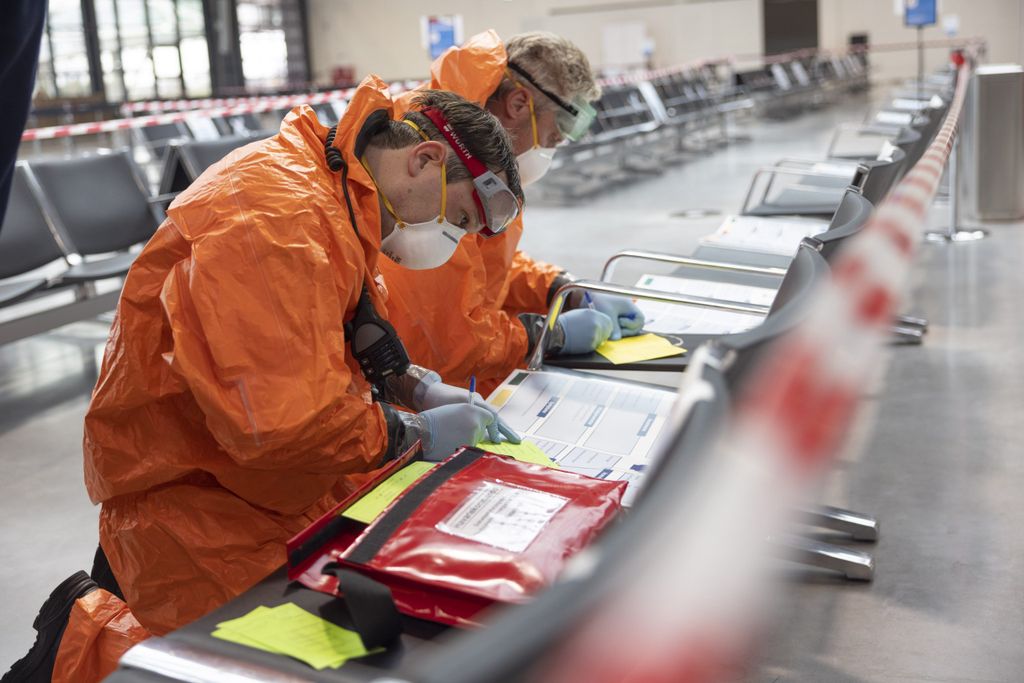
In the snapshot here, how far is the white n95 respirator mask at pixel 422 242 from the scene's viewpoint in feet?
5.54

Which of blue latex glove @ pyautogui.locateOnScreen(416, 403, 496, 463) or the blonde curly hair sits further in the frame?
the blonde curly hair

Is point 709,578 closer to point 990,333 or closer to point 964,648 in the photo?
point 964,648

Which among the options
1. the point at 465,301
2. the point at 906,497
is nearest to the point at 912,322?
the point at 906,497

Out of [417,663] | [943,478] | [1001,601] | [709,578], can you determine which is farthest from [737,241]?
[709,578]

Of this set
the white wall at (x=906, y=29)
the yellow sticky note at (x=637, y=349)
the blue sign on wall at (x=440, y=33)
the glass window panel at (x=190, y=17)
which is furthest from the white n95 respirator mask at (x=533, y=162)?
the glass window panel at (x=190, y=17)

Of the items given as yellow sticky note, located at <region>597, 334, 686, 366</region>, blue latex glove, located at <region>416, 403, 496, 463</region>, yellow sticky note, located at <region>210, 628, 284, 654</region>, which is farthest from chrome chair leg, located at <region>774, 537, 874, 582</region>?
yellow sticky note, located at <region>210, 628, 284, 654</region>

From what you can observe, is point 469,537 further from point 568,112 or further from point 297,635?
point 568,112

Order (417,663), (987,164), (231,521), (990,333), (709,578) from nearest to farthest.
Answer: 1. (709,578)
2. (417,663)
3. (231,521)
4. (990,333)
5. (987,164)

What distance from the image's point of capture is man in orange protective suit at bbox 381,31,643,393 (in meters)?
2.19

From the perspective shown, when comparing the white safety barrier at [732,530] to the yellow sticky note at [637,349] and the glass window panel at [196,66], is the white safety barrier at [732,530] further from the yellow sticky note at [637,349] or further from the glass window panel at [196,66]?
the glass window panel at [196,66]

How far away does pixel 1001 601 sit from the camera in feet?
7.06

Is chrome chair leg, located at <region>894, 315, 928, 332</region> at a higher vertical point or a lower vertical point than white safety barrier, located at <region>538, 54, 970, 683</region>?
lower

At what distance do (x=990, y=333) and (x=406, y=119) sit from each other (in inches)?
128

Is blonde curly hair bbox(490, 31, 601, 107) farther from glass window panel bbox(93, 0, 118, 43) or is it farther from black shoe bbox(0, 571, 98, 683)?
glass window panel bbox(93, 0, 118, 43)
